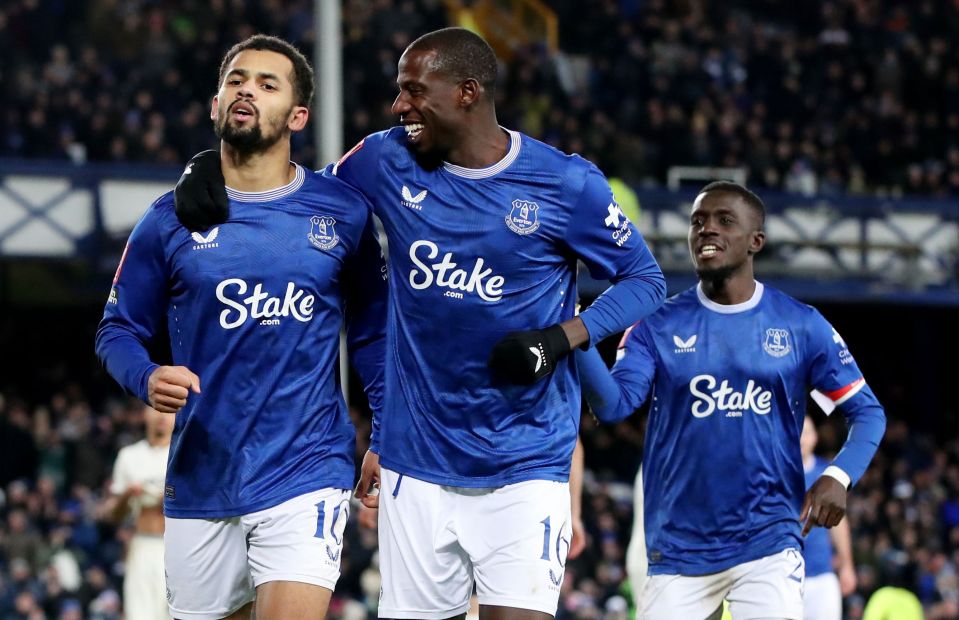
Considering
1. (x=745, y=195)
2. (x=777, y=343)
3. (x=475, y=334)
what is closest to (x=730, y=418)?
(x=777, y=343)

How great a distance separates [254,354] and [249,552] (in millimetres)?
654

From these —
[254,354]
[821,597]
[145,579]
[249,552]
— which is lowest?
[145,579]

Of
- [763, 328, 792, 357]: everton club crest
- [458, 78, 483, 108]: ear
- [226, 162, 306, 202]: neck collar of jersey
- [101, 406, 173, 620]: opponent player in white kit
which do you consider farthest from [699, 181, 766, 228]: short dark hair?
[101, 406, 173, 620]: opponent player in white kit

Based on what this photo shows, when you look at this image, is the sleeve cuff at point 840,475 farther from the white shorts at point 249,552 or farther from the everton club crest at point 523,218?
the white shorts at point 249,552

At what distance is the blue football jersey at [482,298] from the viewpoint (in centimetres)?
507

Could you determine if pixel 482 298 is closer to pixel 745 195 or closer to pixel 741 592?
pixel 741 592

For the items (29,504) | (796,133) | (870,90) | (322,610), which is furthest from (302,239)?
(870,90)

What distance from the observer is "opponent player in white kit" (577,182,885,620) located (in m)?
6.03

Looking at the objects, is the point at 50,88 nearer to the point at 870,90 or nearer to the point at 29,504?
the point at 29,504

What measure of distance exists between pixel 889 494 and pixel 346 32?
30.6 ft

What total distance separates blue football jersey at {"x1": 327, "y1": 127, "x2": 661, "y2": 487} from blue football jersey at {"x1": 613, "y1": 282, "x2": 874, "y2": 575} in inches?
42.2

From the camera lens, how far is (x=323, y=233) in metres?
5.21

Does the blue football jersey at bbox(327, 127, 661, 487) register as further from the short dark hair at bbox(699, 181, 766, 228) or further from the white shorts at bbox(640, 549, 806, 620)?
the short dark hair at bbox(699, 181, 766, 228)

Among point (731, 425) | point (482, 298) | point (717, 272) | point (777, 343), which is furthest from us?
point (717, 272)
